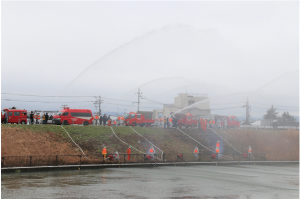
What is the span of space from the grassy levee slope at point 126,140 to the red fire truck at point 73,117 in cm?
470

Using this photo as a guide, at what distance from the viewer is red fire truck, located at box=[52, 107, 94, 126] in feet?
142

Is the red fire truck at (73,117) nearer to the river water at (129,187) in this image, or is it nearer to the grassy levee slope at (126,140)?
the grassy levee slope at (126,140)

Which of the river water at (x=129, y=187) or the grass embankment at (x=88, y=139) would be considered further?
the grass embankment at (x=88, y=139)

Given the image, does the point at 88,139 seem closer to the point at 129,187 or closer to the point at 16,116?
the point at 16,116

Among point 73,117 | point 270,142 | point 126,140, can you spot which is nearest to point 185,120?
point 270,142

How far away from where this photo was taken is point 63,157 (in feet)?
90.8

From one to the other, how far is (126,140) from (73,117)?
9545 mm

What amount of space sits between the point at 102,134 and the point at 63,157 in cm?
1091

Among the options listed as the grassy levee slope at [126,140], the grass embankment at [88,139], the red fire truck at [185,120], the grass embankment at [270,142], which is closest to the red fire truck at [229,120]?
the red fire truck at [185,120]

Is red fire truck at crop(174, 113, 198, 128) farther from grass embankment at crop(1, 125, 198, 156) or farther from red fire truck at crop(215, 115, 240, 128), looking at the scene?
grass embankment at crop(1, 125, 198, 156)

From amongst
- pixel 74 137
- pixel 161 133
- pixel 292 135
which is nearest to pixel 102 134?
pixel 74 137

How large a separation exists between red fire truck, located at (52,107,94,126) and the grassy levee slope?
470 centimetres

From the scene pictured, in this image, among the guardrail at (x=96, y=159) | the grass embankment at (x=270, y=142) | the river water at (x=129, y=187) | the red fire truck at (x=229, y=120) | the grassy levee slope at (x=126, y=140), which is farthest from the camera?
the red fire truck at (x=229, y=120)

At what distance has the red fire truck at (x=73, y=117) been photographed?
142 feet
